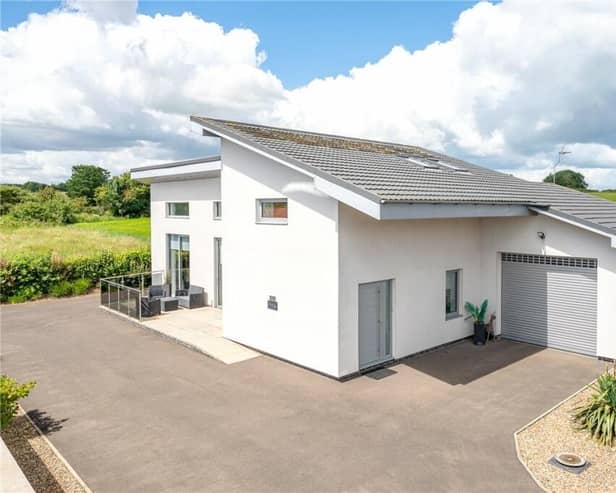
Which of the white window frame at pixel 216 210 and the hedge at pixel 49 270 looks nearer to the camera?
the white window frame at pixel 216 210

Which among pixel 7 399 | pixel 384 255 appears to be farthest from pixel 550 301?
pixel 7 399

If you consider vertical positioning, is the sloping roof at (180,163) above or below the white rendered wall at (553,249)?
above

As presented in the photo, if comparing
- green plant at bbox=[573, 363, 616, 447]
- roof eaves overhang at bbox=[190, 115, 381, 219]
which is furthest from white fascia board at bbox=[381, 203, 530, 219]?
green plant at bbox=[573, 363, 616, 447]

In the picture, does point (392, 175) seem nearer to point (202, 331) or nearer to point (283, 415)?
point (283, 415)

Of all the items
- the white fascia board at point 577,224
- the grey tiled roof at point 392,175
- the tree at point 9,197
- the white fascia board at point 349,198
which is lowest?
the white fascia board at point 577,224

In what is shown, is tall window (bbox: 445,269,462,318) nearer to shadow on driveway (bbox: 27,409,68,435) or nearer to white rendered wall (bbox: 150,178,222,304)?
white rendered wall (bbox: 150,178,222,304)

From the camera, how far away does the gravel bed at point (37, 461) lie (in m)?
5.88

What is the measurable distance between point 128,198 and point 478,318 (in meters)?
52.3

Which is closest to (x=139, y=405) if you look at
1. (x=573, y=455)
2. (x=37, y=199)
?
(x=573, y=455)

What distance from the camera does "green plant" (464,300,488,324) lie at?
1261cm

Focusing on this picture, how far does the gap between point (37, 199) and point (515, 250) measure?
55.2m

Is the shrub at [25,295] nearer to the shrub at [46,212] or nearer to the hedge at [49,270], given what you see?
the hedge at [49,270]

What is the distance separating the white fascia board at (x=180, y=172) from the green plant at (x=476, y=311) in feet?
27.6

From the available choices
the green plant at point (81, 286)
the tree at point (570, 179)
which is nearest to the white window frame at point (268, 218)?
the green plant at point (81, 286)
